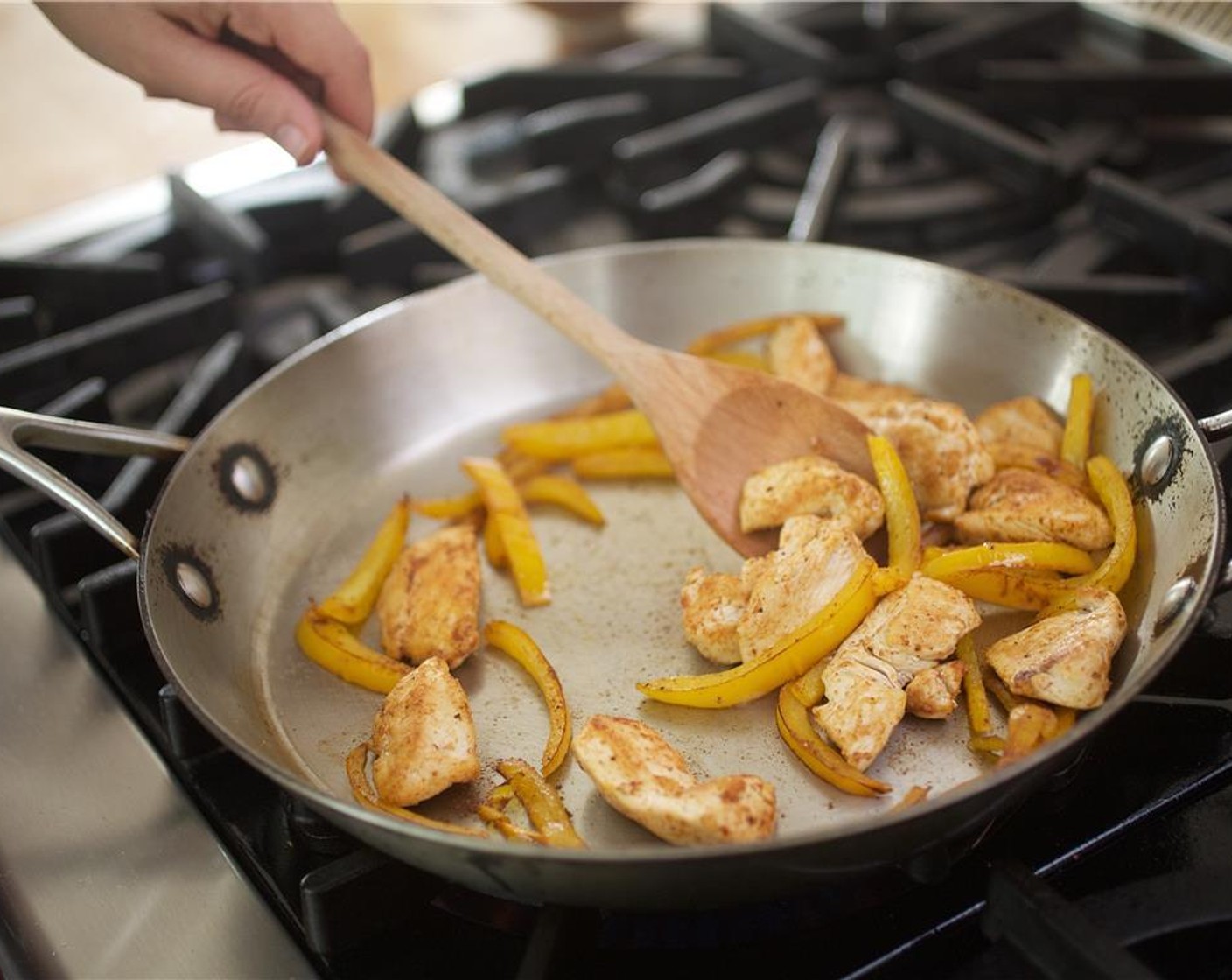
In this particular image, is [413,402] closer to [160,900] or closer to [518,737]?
[518,737]

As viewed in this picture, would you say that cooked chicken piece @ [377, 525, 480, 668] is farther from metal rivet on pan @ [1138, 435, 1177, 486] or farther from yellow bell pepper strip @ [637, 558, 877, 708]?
metal rivet on pan @ [1138, 435, 1177, 486]

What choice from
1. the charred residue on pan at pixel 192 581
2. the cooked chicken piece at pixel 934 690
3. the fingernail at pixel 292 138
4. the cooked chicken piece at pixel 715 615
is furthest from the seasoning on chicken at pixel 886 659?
the fingernail at pixel 292 138

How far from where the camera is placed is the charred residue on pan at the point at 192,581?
4.72 ft

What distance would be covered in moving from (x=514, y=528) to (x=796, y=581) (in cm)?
43

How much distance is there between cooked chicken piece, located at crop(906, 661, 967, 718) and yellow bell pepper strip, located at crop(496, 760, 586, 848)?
400mm

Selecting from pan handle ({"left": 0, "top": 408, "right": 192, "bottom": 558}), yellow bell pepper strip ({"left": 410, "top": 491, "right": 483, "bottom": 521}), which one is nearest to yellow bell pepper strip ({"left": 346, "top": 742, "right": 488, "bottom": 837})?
pan handle ({"left": 0, "top": 408, "right": 192, "bottom": 558})

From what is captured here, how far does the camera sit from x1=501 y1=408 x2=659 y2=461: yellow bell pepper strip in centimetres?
179

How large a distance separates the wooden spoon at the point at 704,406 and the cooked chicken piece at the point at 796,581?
6.8 inches

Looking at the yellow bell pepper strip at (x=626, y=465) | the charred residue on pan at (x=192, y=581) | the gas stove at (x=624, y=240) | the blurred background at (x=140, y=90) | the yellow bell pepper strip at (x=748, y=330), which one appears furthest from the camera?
the blurred background at (x=140, y=90)

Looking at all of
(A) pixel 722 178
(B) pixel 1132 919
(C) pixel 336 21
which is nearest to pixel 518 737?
(B) pixel 1132 919

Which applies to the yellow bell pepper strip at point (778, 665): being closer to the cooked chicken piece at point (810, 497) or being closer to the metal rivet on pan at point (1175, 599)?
the cooked chicken piece at point (810, 497)

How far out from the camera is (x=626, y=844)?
1.21 m

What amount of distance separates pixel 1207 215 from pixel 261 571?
1.71 m

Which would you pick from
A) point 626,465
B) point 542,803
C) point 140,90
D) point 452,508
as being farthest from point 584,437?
point 140,90
